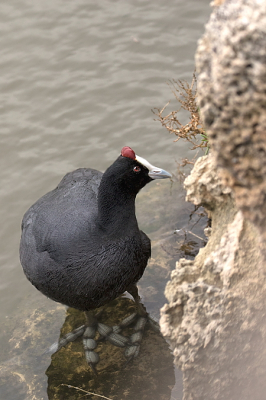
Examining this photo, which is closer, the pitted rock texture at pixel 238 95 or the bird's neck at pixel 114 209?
the pitted rock texture at pixel 238 95

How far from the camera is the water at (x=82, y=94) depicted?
552 centimetres

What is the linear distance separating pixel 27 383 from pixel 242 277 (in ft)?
7.80

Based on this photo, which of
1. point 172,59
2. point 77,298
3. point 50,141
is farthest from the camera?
point 172,59

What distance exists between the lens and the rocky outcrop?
1550 millimetres

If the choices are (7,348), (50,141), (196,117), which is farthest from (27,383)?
(50,141)

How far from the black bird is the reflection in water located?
10 cm

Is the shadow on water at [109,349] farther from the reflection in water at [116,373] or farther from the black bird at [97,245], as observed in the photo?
the black bird at [97,245]

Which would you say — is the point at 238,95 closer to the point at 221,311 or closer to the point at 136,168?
the point at 221,311

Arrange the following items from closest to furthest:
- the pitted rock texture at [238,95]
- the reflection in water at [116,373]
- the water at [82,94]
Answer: the pitted rock texture at [238,95] < the reflection in water at [116,373] < the water at [82,94]

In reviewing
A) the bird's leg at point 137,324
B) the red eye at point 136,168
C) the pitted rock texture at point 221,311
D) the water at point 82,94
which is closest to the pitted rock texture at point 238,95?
the pitted rock texture at point 221,311

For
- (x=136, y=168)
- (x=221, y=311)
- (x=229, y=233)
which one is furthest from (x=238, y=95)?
(x=136, y=168)

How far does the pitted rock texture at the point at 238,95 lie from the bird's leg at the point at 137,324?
7.70ft

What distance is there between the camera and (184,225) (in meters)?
4.79

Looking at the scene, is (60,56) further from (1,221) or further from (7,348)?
(7,348)
